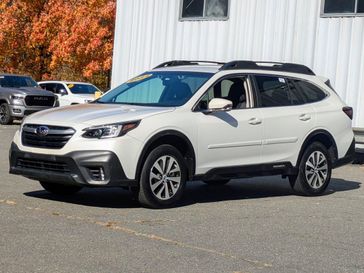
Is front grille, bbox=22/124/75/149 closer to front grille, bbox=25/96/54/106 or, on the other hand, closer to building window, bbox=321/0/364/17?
building window, bbox=321/0/364/17

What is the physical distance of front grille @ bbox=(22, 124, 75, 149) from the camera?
9180 millimetres

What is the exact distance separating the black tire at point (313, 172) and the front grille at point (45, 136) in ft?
11.7

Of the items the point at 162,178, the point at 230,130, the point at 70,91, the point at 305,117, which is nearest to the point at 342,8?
the point at 305,117

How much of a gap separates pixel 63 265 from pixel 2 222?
1.86 meters

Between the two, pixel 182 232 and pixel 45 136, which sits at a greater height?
pixel 45 136

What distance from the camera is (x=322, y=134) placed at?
11.4 meters

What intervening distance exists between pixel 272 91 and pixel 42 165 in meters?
3.40

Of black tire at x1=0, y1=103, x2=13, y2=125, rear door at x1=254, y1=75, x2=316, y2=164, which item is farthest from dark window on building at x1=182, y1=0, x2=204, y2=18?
black tire at x1=0, y1=103, x2=13, y2=125

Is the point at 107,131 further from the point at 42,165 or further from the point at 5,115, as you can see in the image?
the point at 5,115

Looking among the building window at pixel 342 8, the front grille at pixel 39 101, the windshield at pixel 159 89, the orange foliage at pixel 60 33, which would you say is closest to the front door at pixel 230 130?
the windshield at pixel 159 89

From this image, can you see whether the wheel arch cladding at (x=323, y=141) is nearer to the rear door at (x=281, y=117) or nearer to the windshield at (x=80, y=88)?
the rear door at (x=281, y=117)

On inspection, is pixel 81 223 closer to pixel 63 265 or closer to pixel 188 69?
pixel 63 265

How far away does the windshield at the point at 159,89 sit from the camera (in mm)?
10070

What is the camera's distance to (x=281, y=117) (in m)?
10.8
